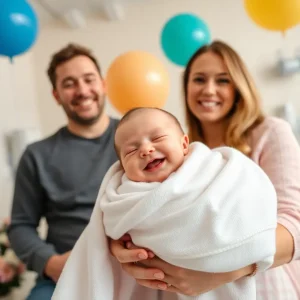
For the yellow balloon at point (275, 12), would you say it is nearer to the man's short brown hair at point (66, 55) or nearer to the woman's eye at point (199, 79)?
the woman's eye at point (199, 79)

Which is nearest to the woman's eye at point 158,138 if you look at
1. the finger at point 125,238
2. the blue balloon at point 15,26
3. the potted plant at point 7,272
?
the finger at point 125,238

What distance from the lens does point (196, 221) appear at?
0.80 metres

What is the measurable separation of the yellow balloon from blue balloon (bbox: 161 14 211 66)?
0.89 feet

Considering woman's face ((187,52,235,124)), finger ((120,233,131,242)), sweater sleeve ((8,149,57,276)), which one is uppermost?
woman's face ((187,52,235,124))

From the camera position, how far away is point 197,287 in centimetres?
85

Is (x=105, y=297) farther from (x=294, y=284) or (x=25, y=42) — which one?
(x=25, y=42)

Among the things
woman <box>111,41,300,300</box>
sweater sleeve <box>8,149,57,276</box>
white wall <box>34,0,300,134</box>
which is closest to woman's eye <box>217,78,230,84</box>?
woman <box>111,41,300,300</box>

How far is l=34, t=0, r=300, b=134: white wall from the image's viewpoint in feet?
8.57

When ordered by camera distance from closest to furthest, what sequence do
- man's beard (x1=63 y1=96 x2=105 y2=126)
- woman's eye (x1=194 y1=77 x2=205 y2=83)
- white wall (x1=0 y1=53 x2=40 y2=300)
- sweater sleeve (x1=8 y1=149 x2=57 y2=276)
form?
1. woman's eye (x1=194 y1=77 x2=205 y2=83)
2. sweater sleeve (x1=8 y1=149 x2=57 y2=276)
3. man's beard (x1=63 y1=96 x2=105 y2=126)
4. white wall (x1=0 y1=53 x2=40 y2=300)

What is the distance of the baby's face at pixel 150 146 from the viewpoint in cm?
91

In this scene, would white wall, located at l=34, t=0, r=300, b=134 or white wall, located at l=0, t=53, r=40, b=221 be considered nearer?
white wall, located at l=0, t=53, r=40, b=221

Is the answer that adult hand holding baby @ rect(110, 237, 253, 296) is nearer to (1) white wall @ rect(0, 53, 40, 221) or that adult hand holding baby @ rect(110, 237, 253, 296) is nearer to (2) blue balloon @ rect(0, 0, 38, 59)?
(2) blue balloon @ rect(0, 0, 38, 59)

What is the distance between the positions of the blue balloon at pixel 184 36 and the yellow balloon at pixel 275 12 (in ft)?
0.89

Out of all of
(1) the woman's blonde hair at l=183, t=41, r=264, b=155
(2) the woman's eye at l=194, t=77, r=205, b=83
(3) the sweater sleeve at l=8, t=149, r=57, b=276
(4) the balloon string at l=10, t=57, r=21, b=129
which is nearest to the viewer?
(1) the woman's blonde hair at l=183, t=41, r=264, b=155
